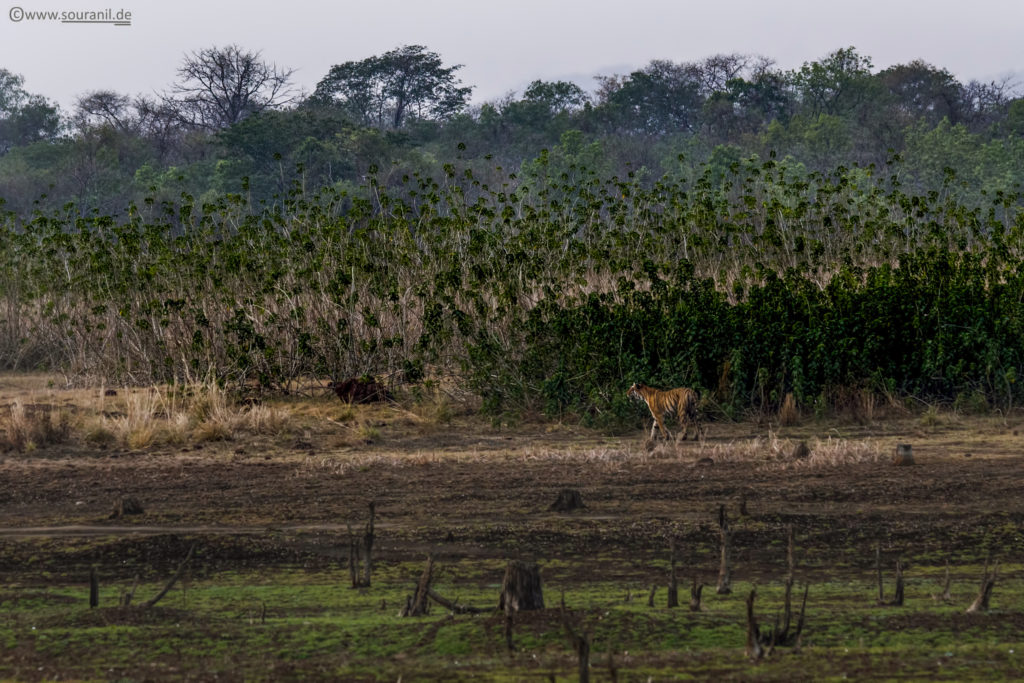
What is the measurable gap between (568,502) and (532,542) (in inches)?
33.1

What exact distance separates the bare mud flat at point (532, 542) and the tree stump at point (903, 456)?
0.14 meters

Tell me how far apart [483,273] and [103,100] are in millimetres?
49009

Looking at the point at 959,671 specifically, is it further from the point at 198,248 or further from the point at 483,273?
the point at 198,248

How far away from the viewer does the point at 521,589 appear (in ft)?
14.2

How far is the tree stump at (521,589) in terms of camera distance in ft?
14.2

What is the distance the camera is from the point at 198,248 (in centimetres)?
1319

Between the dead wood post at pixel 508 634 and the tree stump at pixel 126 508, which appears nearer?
the dead wood post at pixel 508 634

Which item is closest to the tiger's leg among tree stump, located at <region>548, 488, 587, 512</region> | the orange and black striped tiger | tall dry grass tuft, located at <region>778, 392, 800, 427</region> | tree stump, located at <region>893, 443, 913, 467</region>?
the orange and black striped tiger

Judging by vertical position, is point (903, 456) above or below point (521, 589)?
below

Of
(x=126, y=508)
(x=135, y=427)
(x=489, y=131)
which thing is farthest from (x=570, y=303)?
(x=489, y=131)

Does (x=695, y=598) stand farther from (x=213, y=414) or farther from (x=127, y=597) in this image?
→ (x=213, y=414)

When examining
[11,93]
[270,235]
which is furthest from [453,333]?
[11,93]

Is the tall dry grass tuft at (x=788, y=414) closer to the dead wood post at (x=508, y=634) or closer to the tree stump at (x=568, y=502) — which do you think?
the tree stump at (x=568, y=502)

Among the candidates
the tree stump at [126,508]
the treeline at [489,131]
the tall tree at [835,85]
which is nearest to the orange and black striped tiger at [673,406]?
Result: the tree stump at [126,508]
